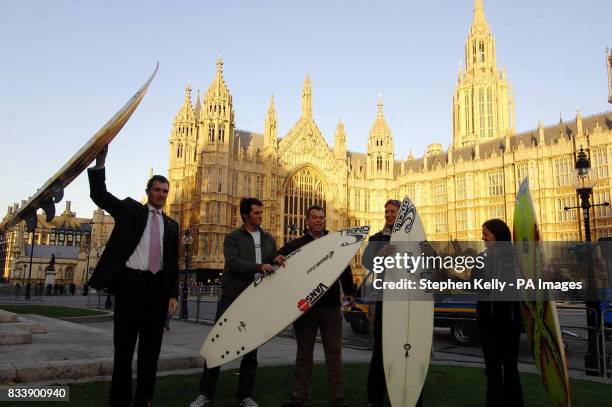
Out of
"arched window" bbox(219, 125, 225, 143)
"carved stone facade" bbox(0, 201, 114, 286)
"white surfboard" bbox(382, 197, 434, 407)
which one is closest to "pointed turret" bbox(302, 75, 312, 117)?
"arched window" bbox(219, 125, 225, 143)

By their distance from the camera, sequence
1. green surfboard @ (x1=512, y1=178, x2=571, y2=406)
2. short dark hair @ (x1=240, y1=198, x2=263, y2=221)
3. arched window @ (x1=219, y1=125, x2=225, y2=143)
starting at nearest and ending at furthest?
green surfboard @ (x1=512, y1=178, x2=571, y2=406) < short dark hair @ (x1=240, y1=198, x2=263, y2=221) < arched window @ (x1=219, y1=125, x2=225, y2=143)

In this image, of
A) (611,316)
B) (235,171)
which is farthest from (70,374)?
(235,171)

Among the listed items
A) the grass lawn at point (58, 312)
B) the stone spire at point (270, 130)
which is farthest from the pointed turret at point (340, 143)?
the grass lawn at point (58, 312)

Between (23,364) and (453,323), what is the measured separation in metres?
9.78

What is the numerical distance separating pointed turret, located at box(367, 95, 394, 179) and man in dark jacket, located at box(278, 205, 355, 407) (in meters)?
58.8

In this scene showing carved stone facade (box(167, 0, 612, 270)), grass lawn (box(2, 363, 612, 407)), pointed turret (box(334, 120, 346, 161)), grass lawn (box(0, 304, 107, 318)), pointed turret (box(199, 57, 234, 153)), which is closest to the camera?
grass lawn (box(2, 363, 612, 407))

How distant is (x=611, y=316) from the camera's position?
1226cm

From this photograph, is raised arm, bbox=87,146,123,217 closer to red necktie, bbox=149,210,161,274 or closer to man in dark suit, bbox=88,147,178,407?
man in dark suit, bbox=88,147,178,407

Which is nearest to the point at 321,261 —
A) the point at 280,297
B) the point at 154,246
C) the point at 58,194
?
the point at 280,297

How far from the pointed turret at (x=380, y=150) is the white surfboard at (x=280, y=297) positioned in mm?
58915

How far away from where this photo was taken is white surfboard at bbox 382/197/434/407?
14.8 ft

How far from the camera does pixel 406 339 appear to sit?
467 cm

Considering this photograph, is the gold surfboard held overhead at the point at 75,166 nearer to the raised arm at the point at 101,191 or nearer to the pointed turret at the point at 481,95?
the raised arm at the point at 101,191

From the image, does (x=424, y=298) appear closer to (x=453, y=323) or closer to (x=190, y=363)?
(x=190, y=363)
